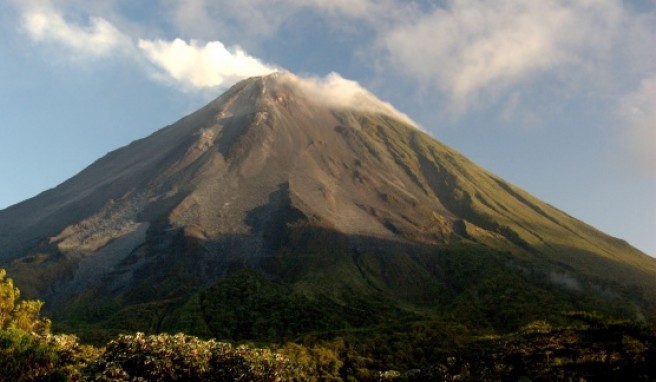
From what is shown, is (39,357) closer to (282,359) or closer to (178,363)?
(178,363)

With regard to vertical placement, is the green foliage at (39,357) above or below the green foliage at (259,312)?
above

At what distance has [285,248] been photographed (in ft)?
484

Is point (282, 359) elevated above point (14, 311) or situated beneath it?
elevated above

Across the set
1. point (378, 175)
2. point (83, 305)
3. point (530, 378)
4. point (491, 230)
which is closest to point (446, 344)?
point (530, 378)

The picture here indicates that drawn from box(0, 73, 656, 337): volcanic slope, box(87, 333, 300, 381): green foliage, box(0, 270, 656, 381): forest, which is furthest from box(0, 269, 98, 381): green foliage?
box(0, 73, 656, 337): volcanic slope

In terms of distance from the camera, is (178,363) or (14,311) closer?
(178,363)

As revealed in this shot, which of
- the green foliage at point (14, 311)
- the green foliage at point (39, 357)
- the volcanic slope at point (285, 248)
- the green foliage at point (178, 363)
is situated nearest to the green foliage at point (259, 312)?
the volcanic slope at point (285, 248)

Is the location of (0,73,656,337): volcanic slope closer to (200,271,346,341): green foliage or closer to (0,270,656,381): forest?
(200,271,346,341): green foliage

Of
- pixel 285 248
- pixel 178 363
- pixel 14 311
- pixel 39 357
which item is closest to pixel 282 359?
pixel 178 363

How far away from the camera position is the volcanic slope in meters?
124

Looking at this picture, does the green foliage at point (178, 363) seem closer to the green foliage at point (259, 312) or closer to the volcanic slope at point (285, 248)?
the green foliage at point (259, 312)

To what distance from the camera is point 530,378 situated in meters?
31.7

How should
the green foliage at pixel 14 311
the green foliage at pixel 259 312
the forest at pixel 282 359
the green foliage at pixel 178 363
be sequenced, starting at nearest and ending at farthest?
the forest at pixel 282 359 → the green foliage at pixel 178 363 → the green foliage at pixel 14 311 → the green foliage at pixel 259 312

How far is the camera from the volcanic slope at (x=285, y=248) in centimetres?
12375
